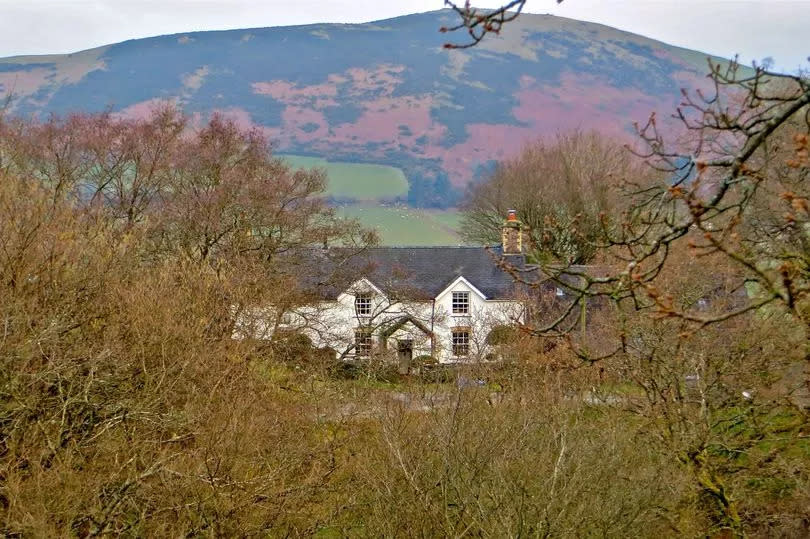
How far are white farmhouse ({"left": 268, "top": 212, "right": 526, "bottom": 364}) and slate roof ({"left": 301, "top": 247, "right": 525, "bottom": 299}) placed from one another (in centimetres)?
4

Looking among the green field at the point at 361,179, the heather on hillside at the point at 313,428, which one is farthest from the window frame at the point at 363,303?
the green field at the point at 361,179

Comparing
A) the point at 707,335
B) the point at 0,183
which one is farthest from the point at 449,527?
the point at 0,183

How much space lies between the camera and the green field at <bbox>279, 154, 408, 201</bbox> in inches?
2761

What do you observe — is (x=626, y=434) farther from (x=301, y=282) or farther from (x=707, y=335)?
(x=301, y=282)

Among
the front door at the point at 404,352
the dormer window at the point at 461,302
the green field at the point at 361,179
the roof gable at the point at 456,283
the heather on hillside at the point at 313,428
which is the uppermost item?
the green field at the point at 361,179

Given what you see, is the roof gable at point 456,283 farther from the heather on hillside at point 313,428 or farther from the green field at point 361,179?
the green field at point 361,179

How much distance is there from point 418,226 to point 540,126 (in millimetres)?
26863

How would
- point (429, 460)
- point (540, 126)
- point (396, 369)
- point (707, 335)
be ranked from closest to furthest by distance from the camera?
point (429, 460), point (707, 335), point (396, 369), point (540, 126)

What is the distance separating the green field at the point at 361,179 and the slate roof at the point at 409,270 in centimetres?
2554

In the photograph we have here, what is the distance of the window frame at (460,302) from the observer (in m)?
40.8

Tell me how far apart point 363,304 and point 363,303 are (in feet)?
0.15

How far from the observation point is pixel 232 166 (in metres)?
35.9

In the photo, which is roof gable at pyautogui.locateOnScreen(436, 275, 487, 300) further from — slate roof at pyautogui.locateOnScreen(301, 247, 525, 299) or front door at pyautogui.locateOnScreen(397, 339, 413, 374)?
front door at pyautogui.locateOnScreen(397, 339, 413, 374)

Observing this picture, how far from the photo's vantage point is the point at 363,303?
38406mm
